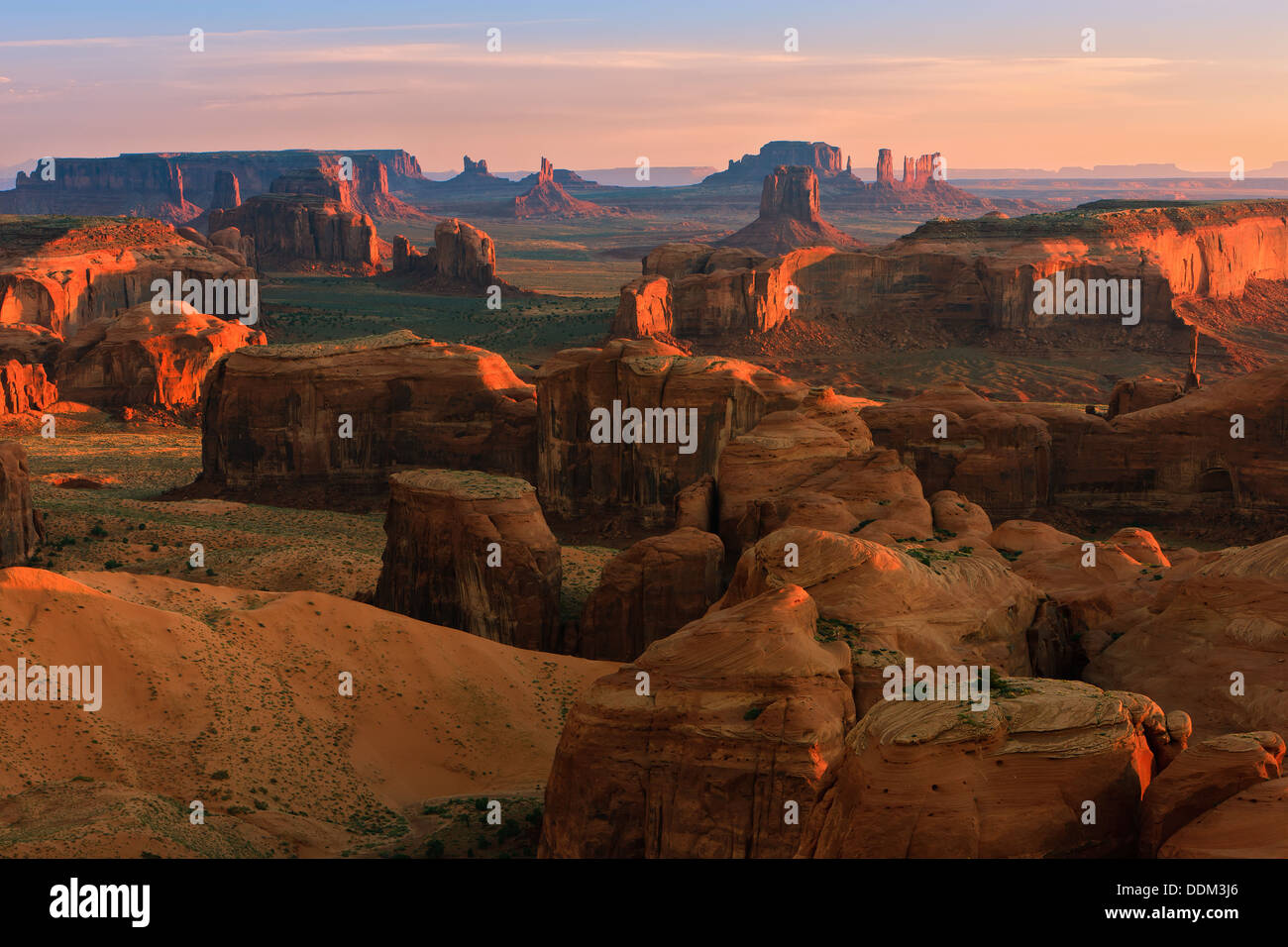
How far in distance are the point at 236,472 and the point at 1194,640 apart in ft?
123

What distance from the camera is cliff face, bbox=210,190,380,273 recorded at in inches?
6604

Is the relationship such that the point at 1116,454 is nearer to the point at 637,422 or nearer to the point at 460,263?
the point at 637,422

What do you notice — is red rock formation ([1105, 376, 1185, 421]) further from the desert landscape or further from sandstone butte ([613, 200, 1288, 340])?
sandstone butte ([613, 200, 1288, 340])

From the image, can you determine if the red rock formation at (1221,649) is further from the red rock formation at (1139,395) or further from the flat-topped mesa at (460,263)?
the flat-topped mesa at (460,263)

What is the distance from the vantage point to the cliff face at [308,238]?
167750 mm

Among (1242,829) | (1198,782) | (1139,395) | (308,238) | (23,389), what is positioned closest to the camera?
(1242,829)

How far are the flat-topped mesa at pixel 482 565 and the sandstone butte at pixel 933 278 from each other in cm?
5098

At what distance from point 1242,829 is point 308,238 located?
164m

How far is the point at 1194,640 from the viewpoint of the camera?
27.1 metres

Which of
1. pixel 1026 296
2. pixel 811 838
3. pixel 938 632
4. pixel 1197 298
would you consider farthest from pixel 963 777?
pixel 1197 298

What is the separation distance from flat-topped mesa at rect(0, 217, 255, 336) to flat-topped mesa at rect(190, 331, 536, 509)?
45.6m

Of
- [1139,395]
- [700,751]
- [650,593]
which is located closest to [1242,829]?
[700,751]

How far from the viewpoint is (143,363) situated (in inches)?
2876
